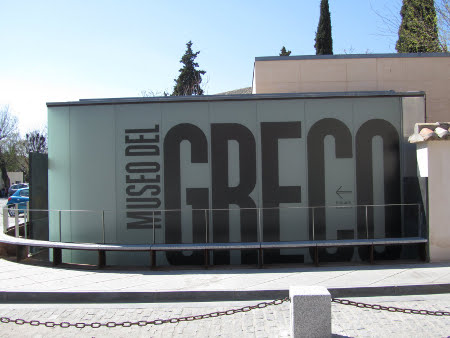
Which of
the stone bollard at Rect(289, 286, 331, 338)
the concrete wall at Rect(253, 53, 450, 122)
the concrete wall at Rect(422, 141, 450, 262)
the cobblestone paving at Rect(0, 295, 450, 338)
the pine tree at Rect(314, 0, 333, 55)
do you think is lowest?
the cobblestone paving at Rect(0, 295, 450, 338)

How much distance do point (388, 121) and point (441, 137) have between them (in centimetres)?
161

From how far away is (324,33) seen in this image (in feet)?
92.9

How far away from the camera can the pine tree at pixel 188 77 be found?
39406mm

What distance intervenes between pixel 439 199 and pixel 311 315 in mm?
5542

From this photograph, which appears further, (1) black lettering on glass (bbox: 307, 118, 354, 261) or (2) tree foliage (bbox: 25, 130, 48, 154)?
(2) tree foliage (bbox: 25, 130, 48, 154)

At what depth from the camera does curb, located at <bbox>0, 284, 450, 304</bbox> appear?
6.97 metres

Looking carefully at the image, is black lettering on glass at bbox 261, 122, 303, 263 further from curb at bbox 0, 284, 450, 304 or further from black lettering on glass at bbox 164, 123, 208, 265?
curb at bbox 0, 284, 450, 304

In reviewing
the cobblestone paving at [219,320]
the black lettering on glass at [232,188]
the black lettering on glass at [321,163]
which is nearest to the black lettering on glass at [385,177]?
the black lettering on glass at [321,163]

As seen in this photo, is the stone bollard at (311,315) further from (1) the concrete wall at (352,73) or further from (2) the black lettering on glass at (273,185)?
(1) the concrete wall at (352,73)

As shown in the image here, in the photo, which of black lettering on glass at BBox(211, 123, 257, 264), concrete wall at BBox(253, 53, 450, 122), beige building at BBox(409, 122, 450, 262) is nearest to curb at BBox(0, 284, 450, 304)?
→ beige building at BBox(409, 122, 450, 262)

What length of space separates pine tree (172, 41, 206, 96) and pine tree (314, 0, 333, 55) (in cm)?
1443

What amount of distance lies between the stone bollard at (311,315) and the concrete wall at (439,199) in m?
5.19

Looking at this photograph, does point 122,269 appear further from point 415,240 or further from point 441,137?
point 441,137

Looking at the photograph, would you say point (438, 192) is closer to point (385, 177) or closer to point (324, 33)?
point (385, 177)
